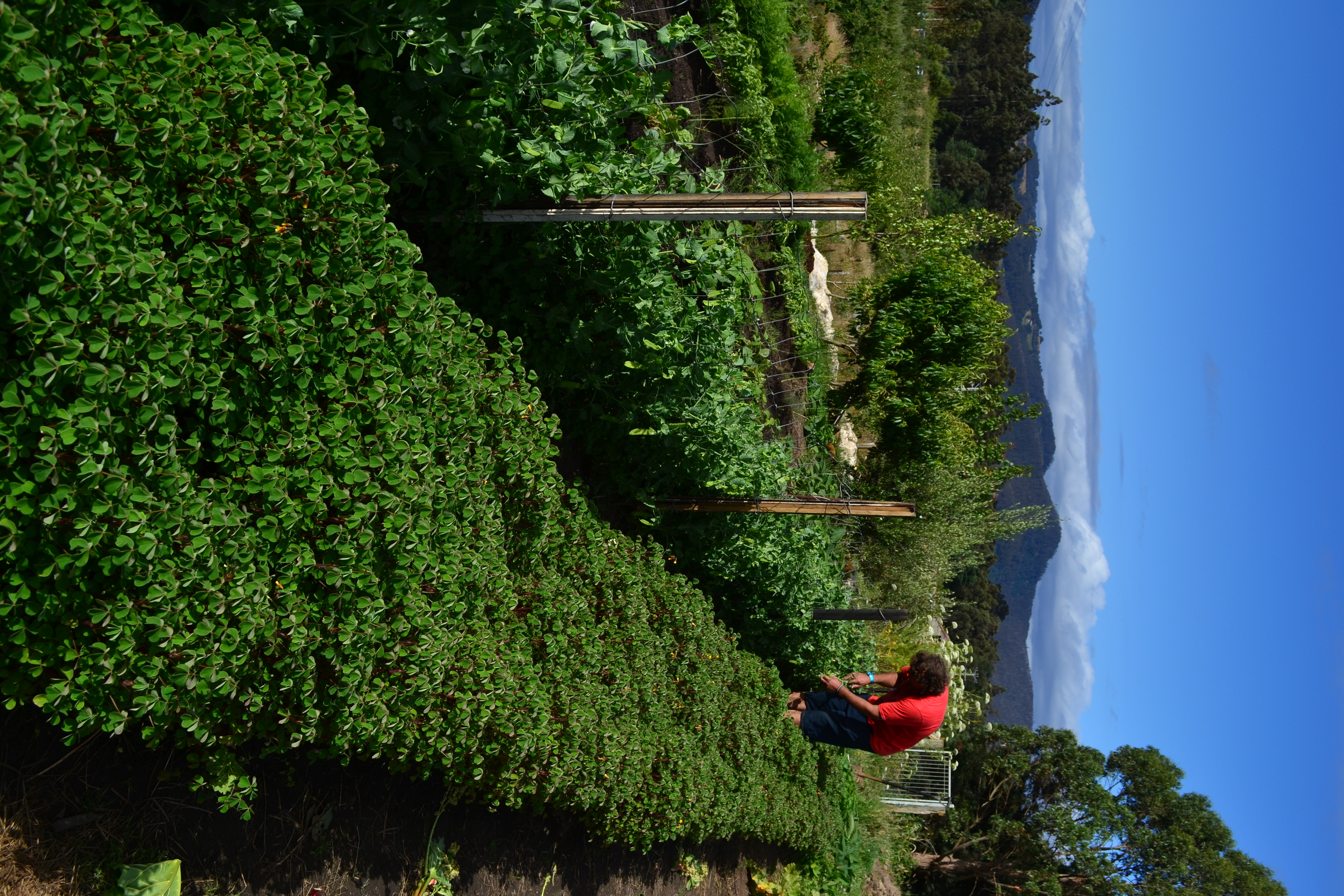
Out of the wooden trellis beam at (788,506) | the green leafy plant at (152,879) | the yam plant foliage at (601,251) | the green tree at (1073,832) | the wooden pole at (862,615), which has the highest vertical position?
the yam plant foliage at (601,251)

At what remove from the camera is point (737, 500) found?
722cm

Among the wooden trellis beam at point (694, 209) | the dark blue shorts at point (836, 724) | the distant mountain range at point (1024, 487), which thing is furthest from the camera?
the distant mountain range at point (1024, 487)

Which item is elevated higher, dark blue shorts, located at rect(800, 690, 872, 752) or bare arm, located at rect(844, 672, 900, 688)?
bare arm, located at rect(844, 672, 900, 688)

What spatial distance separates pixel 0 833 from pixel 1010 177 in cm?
4771

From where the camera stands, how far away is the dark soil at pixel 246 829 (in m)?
2.75

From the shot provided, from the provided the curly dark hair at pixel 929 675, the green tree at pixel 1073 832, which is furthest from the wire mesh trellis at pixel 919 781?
the curly dark hair at pixel 929 675

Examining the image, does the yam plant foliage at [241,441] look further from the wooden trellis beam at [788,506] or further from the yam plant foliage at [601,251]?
the wooden trellis beam at [788,506]

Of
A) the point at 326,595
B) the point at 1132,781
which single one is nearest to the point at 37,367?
the point at 326,595

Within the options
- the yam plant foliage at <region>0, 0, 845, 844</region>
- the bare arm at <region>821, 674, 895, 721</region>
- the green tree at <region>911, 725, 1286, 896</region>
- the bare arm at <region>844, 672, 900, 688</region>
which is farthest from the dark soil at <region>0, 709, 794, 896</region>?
the green tree at <region>911, 725, 1286, 896</region>

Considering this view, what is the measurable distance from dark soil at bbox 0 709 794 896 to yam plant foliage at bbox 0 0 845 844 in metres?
0.21

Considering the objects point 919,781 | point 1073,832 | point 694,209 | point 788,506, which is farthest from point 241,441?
point 1073,832

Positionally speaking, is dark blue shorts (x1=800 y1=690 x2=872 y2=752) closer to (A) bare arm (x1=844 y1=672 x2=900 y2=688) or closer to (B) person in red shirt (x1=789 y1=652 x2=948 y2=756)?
(B) person in red shirt (x1=789 y1=652 x2=948 y2=756)

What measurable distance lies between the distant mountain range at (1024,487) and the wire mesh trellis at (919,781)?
6296 cm

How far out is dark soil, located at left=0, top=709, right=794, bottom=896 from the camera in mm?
2750
